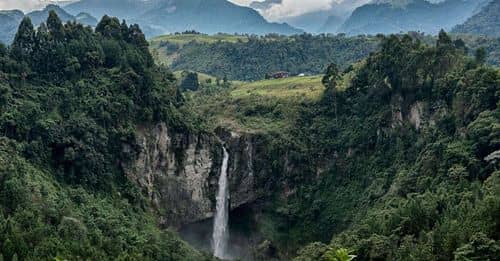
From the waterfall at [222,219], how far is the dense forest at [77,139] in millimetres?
5214

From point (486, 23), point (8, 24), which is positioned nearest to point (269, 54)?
point (486, 23)

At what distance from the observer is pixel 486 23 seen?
12488 centimetres

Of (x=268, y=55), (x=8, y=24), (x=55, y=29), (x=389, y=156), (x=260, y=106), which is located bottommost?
(x=389, y=156)

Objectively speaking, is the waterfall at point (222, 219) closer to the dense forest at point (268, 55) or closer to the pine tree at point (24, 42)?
the pine tree at point (24, 42)

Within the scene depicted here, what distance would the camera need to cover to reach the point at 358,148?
41344mm

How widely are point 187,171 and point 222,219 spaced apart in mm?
4517

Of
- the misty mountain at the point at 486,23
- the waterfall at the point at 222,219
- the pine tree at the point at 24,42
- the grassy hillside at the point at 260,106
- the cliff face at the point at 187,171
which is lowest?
the waterfall at the point at 222,219

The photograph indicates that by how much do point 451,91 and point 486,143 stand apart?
699 centimetres

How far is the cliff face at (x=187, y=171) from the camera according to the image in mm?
36781

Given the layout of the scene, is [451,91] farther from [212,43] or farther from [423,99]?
→ [212,43]

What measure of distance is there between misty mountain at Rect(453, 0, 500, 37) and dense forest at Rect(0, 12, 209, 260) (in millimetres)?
97738

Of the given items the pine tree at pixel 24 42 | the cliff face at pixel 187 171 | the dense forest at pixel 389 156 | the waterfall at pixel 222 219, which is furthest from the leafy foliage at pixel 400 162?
the pine tree at pixel 24 42

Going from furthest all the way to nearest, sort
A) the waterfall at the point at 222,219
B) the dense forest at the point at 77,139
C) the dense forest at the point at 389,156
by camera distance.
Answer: the waterfall at the point at 222,219, the dense forest at the point at 77,139, the dense forest at the point at 389,156

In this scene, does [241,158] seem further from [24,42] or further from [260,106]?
[24,42]
